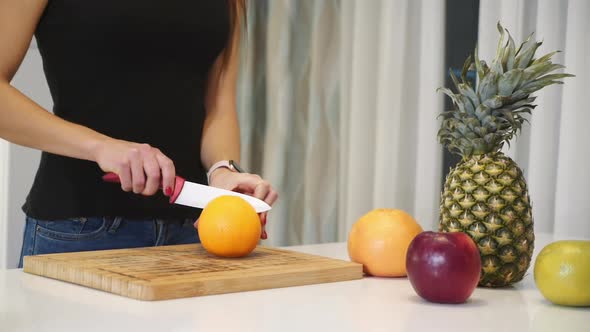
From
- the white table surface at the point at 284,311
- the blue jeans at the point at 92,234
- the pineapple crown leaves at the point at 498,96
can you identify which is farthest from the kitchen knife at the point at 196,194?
the pineapple crown leaves at the point at 498,96

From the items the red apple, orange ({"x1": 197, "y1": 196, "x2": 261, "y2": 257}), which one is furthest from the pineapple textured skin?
orange ({"x1": 197, "y1": 196, "x2": 261, "y2": 257})

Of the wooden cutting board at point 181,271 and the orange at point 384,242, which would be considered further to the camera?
the orange at point 384,242

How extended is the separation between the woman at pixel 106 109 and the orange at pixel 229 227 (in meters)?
0.14

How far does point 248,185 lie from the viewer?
1444mm

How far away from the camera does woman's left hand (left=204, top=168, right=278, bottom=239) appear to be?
1415mm

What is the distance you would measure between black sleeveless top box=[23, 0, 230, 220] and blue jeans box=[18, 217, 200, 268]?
17mm

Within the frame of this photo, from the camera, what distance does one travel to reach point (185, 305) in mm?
949

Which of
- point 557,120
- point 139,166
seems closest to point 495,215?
point 139,166

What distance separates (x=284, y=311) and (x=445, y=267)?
22 centimetres

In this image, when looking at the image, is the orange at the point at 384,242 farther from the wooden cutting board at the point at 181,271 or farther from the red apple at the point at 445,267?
the red apple at the point at 445,267

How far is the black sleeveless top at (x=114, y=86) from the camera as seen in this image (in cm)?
143

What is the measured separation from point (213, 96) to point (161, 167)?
519mm

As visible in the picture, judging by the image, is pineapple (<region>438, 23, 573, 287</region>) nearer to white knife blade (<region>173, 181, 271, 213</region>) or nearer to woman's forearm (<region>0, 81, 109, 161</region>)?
white knife blade (<region>173, 181, 271, 213</region>)

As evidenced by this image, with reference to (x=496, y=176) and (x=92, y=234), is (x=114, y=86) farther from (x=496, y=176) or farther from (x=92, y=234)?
(x=496, y=176)
